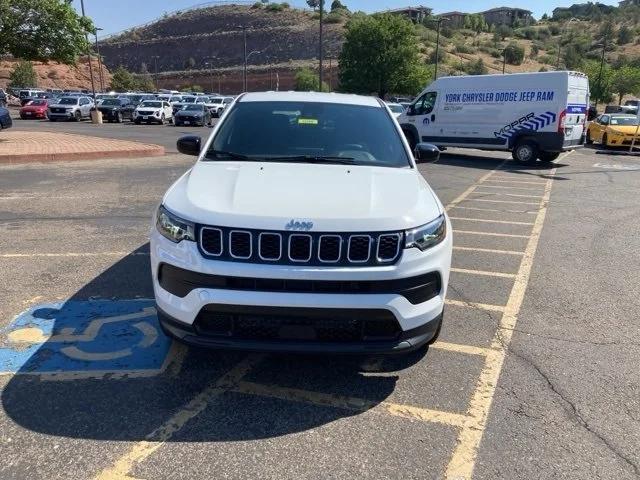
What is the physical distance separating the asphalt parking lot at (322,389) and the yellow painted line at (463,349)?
0.08 ft

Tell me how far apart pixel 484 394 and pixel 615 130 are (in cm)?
2290

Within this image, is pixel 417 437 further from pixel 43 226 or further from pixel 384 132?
pixel 43 226

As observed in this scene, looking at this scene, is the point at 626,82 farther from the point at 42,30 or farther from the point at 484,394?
the point at 484,394

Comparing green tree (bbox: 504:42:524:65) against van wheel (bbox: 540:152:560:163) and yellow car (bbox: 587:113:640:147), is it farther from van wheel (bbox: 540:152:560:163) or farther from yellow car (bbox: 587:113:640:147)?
van wheel (bbox: 540:152:560:163)

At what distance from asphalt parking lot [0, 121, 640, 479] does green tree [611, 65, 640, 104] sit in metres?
68.8

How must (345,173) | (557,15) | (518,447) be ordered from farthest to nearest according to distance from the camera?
1. (557,15)
2. (345,173)
3. (518,447)

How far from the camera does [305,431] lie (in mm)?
2969

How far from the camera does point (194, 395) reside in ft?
10.7

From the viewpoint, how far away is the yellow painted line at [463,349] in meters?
A: 3.96

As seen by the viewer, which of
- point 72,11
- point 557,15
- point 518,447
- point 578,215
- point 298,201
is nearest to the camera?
point 518,447

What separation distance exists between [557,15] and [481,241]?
17900 cm

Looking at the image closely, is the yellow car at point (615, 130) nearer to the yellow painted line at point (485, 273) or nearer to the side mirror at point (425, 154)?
the yellow painted line at point (485, 273)

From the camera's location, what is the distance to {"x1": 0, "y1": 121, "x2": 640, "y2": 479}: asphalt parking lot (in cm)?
273

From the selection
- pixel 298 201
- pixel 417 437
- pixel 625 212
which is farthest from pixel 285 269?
pixel 625 212
